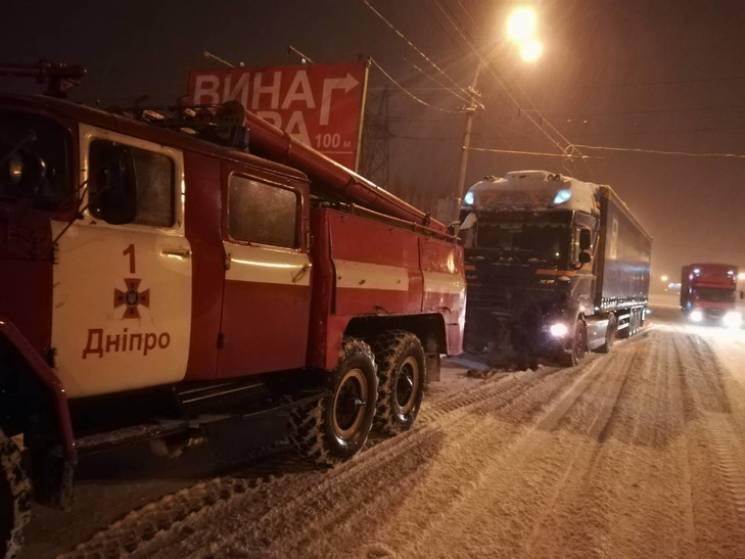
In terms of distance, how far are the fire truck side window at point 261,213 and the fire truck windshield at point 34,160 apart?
124cm

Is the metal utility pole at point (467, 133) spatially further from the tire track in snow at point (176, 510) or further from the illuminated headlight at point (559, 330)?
the tire track in snow at point (176, 510)

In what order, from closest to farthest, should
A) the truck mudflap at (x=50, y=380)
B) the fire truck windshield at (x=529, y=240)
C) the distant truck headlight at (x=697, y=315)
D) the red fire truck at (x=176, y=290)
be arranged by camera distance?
the truck mudflap at (x=50, y=380) < the red fire truck at (x=176, y=290) < the fire truck windshield at (x=529, y=240) < the distant truck headlight at (x=697, y=315)

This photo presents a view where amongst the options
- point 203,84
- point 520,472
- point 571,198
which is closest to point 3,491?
point 520,472

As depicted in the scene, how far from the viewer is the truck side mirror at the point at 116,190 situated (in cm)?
320

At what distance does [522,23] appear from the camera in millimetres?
12594

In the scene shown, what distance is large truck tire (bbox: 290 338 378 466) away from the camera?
197 inches

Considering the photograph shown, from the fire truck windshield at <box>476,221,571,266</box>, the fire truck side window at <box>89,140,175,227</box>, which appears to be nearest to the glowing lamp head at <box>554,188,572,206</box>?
the fire truck windshield at <box>476,221,571,266</box>

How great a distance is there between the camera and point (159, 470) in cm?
479

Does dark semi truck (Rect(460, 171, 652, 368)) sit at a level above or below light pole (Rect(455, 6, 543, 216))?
below

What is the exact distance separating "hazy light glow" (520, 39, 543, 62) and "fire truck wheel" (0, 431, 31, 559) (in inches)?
525

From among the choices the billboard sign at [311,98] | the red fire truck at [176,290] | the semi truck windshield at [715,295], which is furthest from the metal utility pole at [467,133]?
the semi truck windshield at [715,295]

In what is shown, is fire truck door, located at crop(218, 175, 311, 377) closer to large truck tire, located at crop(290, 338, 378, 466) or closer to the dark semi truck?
large truck tire, located at crop(290, 338, 378, 466)

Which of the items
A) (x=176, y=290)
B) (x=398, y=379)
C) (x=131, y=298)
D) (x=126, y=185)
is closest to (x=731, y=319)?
(x=398, y=379)

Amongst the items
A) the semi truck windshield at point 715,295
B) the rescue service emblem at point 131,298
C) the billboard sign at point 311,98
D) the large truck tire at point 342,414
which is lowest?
the large truck tire at point 342,414
